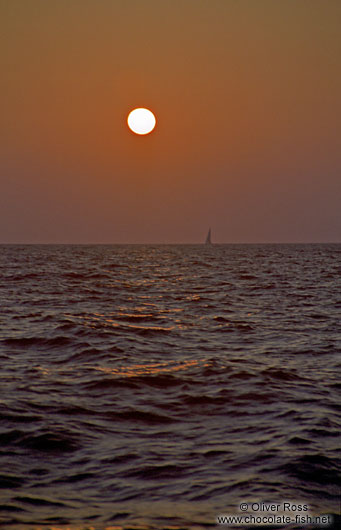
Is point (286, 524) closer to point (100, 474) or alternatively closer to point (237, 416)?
point (100, 474)

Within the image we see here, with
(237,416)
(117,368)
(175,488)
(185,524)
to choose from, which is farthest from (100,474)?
(117,368)

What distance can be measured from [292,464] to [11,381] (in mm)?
5886

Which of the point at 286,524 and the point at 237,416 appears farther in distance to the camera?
the point at 237,416

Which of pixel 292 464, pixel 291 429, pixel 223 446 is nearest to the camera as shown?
pixel 292 464

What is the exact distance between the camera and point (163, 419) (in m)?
8.41

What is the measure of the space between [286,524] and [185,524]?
37.6 inches

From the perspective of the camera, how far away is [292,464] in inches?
258

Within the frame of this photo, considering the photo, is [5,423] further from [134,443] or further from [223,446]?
Answer: [223,446]

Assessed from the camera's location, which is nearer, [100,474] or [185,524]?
[185,524]

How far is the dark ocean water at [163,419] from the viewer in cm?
565

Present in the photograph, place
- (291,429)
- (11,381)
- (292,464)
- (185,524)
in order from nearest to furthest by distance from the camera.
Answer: (185,524) < (292,464) < (291,429) < (11,381)

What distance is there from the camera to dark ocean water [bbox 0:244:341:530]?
223 inches

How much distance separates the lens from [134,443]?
7.36 metres

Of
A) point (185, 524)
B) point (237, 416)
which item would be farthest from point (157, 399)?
point (185, 524)
